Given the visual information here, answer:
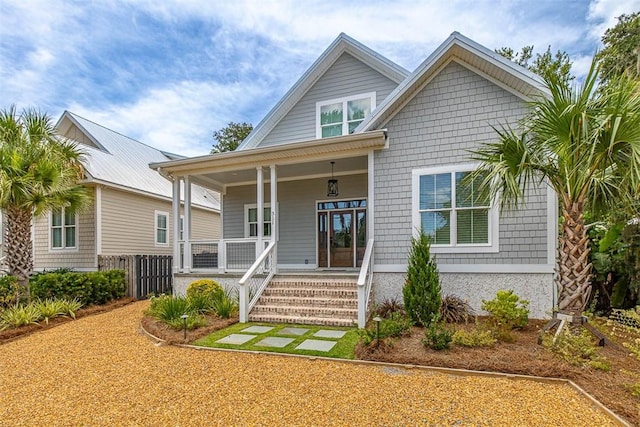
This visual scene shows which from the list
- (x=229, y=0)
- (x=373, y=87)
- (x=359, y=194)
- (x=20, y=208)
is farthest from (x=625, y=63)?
(x=20, y=208)

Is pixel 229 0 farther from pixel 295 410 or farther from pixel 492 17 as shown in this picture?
pixel 295 410

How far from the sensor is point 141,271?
1110 cm

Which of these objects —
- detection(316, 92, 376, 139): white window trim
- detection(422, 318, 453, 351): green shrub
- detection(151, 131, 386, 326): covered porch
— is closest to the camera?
detection(422, 318, 453, 351): green shrub

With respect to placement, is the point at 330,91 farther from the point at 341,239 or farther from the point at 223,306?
the point at 223,306

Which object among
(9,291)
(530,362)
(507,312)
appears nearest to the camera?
(530,362)

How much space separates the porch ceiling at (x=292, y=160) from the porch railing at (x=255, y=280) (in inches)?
91.7

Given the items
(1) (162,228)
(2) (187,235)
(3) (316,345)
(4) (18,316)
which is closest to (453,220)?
(3) (316,345)

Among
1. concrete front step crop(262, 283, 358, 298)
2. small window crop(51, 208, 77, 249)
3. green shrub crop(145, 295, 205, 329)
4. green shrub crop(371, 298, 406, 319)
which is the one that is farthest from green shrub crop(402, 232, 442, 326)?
small window crop(51, 208, 77, 249)

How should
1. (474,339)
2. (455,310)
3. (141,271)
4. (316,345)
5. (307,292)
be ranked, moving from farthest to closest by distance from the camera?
(141,271)
(307,292)
(455,310)
(316,345)
(474,339)

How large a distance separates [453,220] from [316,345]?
4109 mm

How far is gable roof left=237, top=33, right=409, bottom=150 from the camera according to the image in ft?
35.2

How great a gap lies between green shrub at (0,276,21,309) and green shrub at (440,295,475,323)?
977 centimetres

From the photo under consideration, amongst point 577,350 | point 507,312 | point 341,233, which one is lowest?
point 577,350

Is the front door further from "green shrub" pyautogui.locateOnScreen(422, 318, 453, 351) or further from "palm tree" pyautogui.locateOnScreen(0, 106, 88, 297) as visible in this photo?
"palm tree" pyautogui.locateOnScreen(0, 106, 88, 297)
